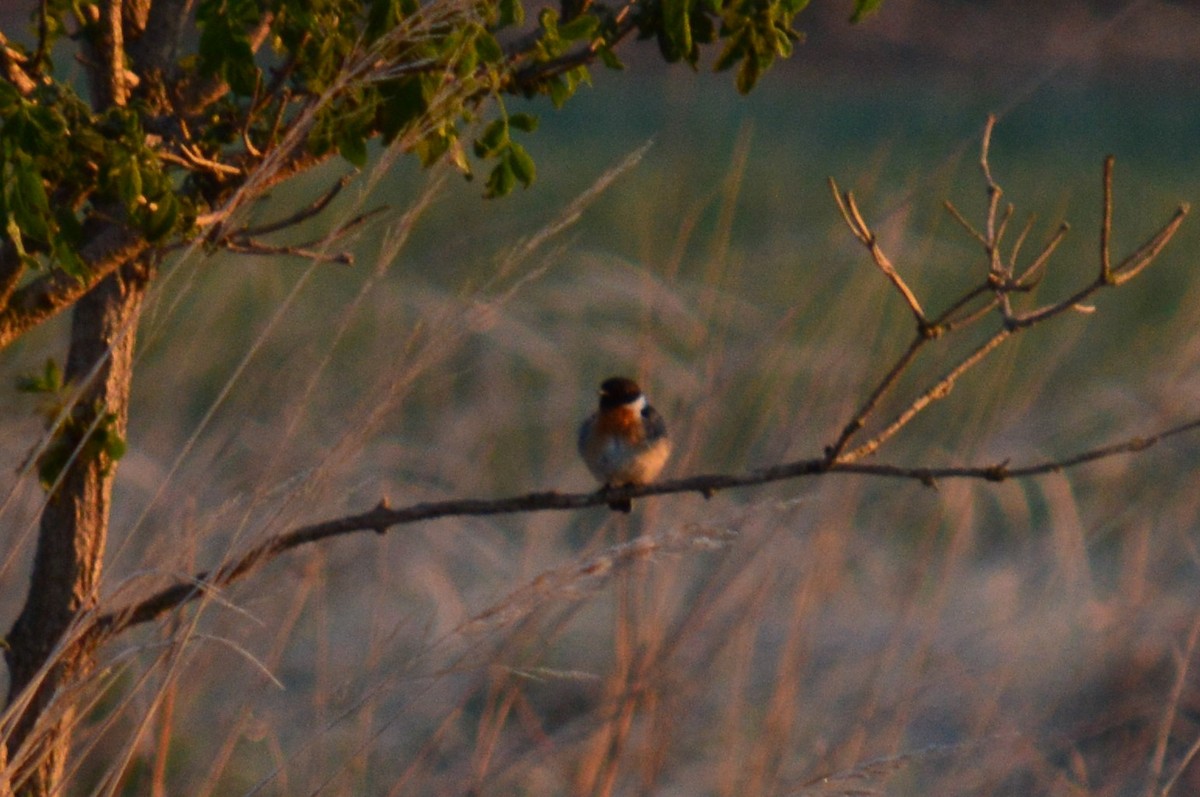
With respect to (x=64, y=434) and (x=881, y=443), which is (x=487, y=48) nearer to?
(x=881, y=443)

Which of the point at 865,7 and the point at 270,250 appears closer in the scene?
the point at 865,7

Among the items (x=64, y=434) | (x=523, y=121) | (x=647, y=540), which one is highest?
(x=523, y=121)

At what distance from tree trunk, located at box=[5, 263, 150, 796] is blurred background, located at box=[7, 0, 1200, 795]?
8cm

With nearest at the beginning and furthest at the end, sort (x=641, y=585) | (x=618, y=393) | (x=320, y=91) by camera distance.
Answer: (x=320, y=91) → (x=641, y=585) → (x=618, y=393)

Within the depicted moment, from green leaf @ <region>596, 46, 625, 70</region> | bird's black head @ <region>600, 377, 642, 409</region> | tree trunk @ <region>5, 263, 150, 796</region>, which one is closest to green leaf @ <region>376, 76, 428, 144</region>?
green leaf @ <region>596, 46, 625, 70</region>

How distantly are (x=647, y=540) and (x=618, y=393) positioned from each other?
6.18ft

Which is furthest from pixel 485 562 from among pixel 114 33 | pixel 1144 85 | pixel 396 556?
pixel 1144 85

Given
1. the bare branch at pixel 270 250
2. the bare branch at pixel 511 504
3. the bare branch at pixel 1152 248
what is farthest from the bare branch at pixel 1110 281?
the bare branch at pixel 270 250

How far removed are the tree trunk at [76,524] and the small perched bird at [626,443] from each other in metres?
1.55

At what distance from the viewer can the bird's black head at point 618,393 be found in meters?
3.83

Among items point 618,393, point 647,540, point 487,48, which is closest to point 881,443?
point 647,540

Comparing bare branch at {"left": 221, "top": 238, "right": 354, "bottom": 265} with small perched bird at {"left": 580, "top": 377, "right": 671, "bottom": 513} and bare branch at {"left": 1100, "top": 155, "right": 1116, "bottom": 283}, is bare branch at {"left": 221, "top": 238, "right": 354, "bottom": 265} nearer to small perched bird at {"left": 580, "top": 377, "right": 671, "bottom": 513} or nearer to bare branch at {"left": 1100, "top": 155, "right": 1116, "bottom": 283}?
bare branch at {"left": 1100, "top": 155, "right": 1116, "bottom": 283}

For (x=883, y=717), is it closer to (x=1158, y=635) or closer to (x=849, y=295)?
(x=849, y=295)

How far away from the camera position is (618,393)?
387 centimetres
